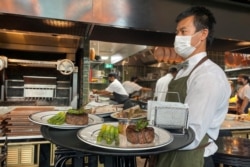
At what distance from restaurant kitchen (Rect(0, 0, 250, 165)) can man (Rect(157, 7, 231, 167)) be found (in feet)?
3.99

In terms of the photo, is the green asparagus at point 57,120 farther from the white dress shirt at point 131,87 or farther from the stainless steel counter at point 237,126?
the white dress shirt at point 131,87

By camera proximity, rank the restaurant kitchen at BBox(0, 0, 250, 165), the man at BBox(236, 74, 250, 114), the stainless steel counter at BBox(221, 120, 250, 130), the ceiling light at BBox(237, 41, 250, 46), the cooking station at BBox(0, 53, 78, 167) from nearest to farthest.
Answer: the restaurant kitchen at BBox(0, 0, 250, 165) < the stainless steel counter at BBox(221, 120, 250, 130) < the cooking station at BBox(0, 53, 78, 167) < the ceiling light at BBox(237, 41, 250, 46) < the man at BBox(236, 74, 250, 114)

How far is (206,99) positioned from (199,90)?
0.06 metres

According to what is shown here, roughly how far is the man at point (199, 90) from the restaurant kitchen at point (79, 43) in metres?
1.21

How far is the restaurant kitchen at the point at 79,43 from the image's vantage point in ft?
7.25

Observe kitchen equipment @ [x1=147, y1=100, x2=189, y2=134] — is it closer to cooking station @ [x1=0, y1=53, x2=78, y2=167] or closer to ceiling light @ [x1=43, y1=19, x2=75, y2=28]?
ceiling light @ [x1=43, y1=19, x2=75, y2=28]

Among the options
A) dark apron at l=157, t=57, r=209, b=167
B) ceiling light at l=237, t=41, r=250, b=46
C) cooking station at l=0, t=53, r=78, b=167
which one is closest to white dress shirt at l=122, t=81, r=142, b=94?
cooking station at l=0, t=53, r=78, b=167

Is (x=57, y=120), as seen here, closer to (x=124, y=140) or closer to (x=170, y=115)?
(x=124, y=140)

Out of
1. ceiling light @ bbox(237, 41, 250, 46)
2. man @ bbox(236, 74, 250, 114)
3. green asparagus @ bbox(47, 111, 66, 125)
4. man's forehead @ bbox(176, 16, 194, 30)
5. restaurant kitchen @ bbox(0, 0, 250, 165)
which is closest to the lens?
green asparagus @ bbox(47, 111, 66, 125)

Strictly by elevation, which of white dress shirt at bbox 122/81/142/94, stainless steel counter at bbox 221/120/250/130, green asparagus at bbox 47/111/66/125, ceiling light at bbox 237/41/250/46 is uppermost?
ceiling light at bbox 237/41/250/46

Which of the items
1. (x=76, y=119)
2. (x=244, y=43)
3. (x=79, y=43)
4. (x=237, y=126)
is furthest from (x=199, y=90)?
(x=244, y=43)

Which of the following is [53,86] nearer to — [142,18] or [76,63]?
[76,63]

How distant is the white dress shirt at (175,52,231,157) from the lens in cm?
100

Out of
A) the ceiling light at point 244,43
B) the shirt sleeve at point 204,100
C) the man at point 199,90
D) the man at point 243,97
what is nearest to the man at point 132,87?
the ceiling light at point 244,43
